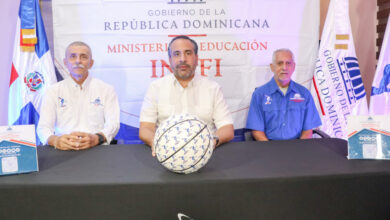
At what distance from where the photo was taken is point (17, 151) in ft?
4.71

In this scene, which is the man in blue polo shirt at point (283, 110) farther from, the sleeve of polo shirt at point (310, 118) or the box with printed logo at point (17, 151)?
the box with printed logo at point (17, 151)

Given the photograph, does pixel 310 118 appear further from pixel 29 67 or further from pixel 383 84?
pixel 29 67

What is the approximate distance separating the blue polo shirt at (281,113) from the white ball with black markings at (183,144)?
1.64 metres

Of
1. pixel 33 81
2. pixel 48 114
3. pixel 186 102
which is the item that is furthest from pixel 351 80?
pixel 33 81

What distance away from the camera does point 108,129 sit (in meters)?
2.50

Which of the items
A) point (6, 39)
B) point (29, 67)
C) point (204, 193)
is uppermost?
point (6, 39)

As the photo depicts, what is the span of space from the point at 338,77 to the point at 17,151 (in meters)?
2.98

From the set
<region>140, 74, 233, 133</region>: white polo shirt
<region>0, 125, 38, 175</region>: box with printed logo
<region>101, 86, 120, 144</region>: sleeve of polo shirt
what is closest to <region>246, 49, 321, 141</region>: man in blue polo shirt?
<region>140, 74, 233, 133</region>: white polo shirt

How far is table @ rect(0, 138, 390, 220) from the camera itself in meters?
1.24

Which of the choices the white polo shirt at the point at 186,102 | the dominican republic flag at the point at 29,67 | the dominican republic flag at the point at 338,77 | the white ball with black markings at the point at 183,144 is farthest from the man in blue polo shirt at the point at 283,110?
the dominican republic flag at the point at 29,67

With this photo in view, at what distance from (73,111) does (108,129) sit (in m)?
0.42

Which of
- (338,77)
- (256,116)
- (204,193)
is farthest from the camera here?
(338,77)

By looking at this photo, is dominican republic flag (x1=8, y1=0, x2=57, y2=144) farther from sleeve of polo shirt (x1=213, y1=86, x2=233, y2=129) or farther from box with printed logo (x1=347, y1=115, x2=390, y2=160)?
box with printed logo (x1=347, y1=115, x2=390, y2=160)

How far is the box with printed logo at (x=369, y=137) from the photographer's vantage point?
1526mm
